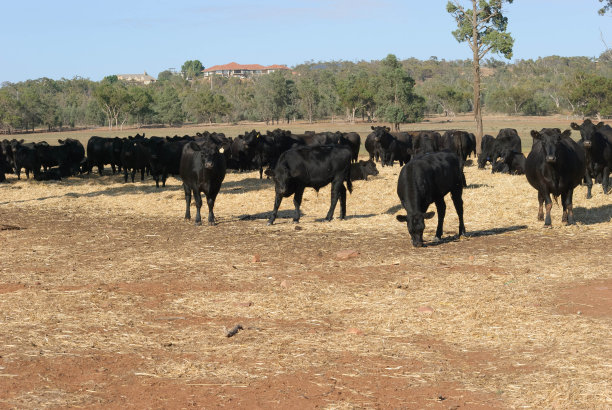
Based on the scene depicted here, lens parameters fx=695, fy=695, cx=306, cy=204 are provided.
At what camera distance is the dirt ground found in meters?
6.15

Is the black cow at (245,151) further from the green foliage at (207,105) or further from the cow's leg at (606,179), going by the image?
the green foliage at (207,105)

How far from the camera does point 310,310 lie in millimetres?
8852

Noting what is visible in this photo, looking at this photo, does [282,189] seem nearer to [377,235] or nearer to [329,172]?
[329,172]

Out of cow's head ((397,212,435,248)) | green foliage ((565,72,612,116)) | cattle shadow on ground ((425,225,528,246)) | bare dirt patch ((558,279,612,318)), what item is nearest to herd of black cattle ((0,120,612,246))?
cow's head ((397,212,435,248))

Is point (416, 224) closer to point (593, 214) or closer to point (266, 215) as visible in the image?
point (593, 214)

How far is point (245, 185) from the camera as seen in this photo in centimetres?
2453

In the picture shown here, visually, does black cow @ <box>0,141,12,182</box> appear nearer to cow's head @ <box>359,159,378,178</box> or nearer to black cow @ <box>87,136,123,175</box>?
black cow @ <box>87,136,123,175</box>

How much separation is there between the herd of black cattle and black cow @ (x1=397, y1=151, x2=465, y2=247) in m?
0.02

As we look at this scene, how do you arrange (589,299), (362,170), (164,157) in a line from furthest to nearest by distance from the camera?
(164,157)
(362,170)
(589,299)

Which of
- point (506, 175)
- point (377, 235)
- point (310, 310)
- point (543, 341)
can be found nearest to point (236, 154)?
point (506, 175)

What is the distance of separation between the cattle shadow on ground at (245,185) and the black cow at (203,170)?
5707 mm

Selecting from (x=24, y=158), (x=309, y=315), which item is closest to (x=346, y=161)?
(x=309, y=315)

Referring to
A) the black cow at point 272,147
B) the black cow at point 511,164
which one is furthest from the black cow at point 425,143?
the black cow at point 272,147

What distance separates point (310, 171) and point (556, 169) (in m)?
5.56
